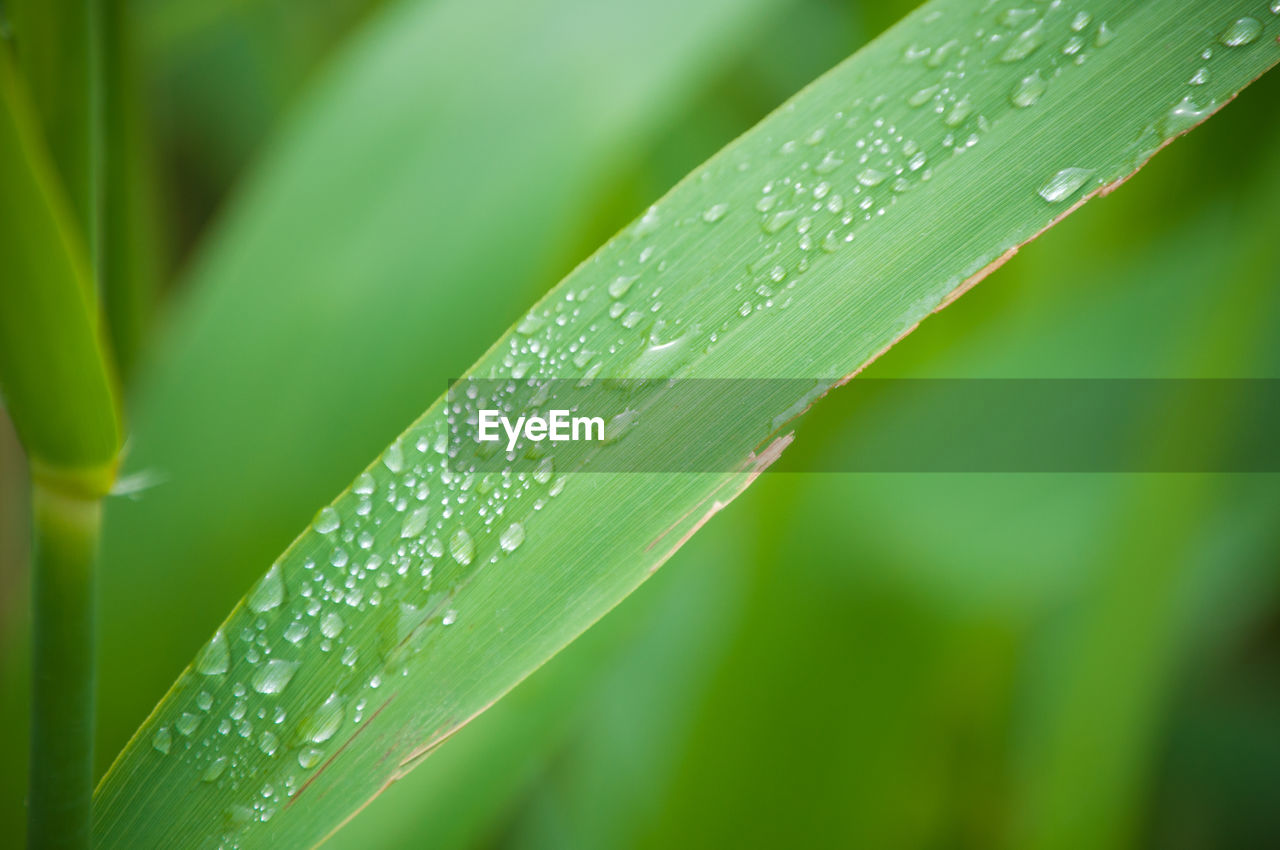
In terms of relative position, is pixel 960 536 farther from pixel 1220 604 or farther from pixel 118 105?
pixel 118 105

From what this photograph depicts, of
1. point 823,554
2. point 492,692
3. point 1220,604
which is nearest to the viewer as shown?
point 492,692

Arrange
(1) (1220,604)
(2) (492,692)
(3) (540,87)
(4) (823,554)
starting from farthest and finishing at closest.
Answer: (1) (1220,604)
(3) (540,87)
(4) (823,554)
(2) (492,692)

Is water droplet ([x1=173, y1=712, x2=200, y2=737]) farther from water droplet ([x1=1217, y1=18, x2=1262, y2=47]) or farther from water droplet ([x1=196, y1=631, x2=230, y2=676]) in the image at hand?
water droplet ([x1=1217, y1=18, x2=1262, y2=47])

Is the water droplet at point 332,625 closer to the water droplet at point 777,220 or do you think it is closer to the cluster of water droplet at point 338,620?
the cluster of water droplet at point 338,620

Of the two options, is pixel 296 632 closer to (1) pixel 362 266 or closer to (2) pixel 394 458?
(2) pixel 394 458

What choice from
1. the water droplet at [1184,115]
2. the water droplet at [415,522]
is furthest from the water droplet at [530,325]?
the water droplet at [1184,115]

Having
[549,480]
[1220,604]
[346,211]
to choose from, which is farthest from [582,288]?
[1220,604]

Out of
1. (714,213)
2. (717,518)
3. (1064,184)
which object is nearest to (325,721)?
(714,213)
